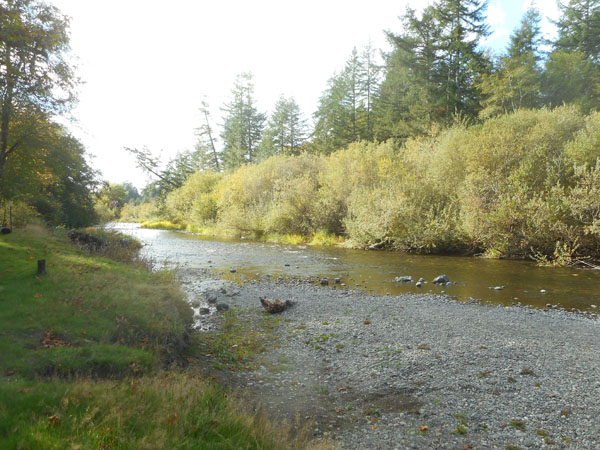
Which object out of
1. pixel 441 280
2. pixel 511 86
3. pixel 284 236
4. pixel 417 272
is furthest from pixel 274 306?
pixel 511 86

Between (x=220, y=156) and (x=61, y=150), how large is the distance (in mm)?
52204

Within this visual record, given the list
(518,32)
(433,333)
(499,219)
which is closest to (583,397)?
(433,333)

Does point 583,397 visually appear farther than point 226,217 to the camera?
No

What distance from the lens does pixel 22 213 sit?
2023 centimetres

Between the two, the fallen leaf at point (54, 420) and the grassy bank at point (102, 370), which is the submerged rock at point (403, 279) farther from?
the fallen leaf at point (54, 420)

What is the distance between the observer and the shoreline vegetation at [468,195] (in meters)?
19.5

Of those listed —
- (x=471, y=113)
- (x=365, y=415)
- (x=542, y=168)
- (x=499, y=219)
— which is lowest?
(x=365, y=415)

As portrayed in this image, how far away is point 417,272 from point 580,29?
48558 mm

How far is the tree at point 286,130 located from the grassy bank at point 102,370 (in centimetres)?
5606

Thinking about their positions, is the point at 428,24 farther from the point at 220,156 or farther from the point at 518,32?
the point at 220,156

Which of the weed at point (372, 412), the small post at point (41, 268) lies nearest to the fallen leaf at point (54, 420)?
the weed at point (372, 412)

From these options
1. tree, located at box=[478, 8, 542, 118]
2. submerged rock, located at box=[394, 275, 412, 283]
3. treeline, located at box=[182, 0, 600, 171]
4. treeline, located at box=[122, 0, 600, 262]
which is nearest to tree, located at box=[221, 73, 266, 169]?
treeline, located at box=[122, 0, 600, 262]

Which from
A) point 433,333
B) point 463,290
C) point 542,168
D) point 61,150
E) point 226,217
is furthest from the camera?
point 226,217

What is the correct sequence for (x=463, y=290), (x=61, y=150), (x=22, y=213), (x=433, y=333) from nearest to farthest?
(x=433, y=333) → (x=463, y=290) → (x=61, y=150) → (x=22, y=213)
